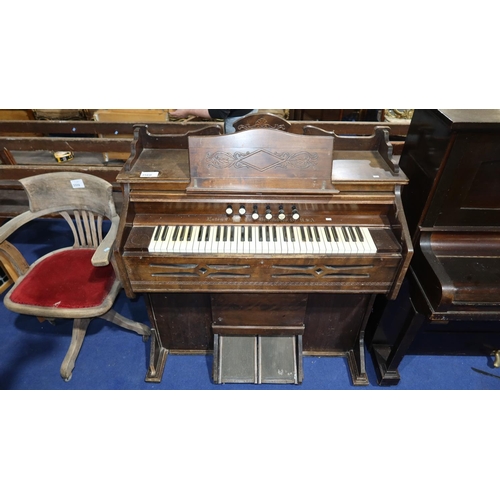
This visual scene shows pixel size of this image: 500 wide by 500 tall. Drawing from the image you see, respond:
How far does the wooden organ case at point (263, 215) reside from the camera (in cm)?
186

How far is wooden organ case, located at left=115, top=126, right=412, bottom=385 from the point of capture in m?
1.86

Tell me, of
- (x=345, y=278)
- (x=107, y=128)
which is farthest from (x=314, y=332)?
(x=107, y=128)

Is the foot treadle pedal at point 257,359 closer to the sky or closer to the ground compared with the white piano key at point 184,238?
closer to the ground

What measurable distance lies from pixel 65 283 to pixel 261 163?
1679 mm

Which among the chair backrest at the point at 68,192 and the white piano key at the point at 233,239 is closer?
the white piano key at the point at 233,239

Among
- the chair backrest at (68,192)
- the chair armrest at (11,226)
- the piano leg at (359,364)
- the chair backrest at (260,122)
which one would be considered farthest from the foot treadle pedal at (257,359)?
the chair armrest at (11,226)

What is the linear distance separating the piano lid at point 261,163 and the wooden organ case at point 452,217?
1.94 ft

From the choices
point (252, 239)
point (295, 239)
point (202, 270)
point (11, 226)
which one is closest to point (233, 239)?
point (252, 239)

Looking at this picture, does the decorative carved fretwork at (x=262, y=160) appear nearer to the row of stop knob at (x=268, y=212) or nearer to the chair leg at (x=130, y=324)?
the row of stop knob at (x=268, y=212)

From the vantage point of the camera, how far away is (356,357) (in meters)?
2.65

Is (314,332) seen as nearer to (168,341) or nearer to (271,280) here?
(271,280)

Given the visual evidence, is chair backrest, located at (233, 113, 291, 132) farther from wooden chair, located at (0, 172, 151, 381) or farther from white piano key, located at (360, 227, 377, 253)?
wooden chair, located at (0, 172, 151, 381)

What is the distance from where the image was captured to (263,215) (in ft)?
6.72

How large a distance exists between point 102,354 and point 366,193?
242 cm
